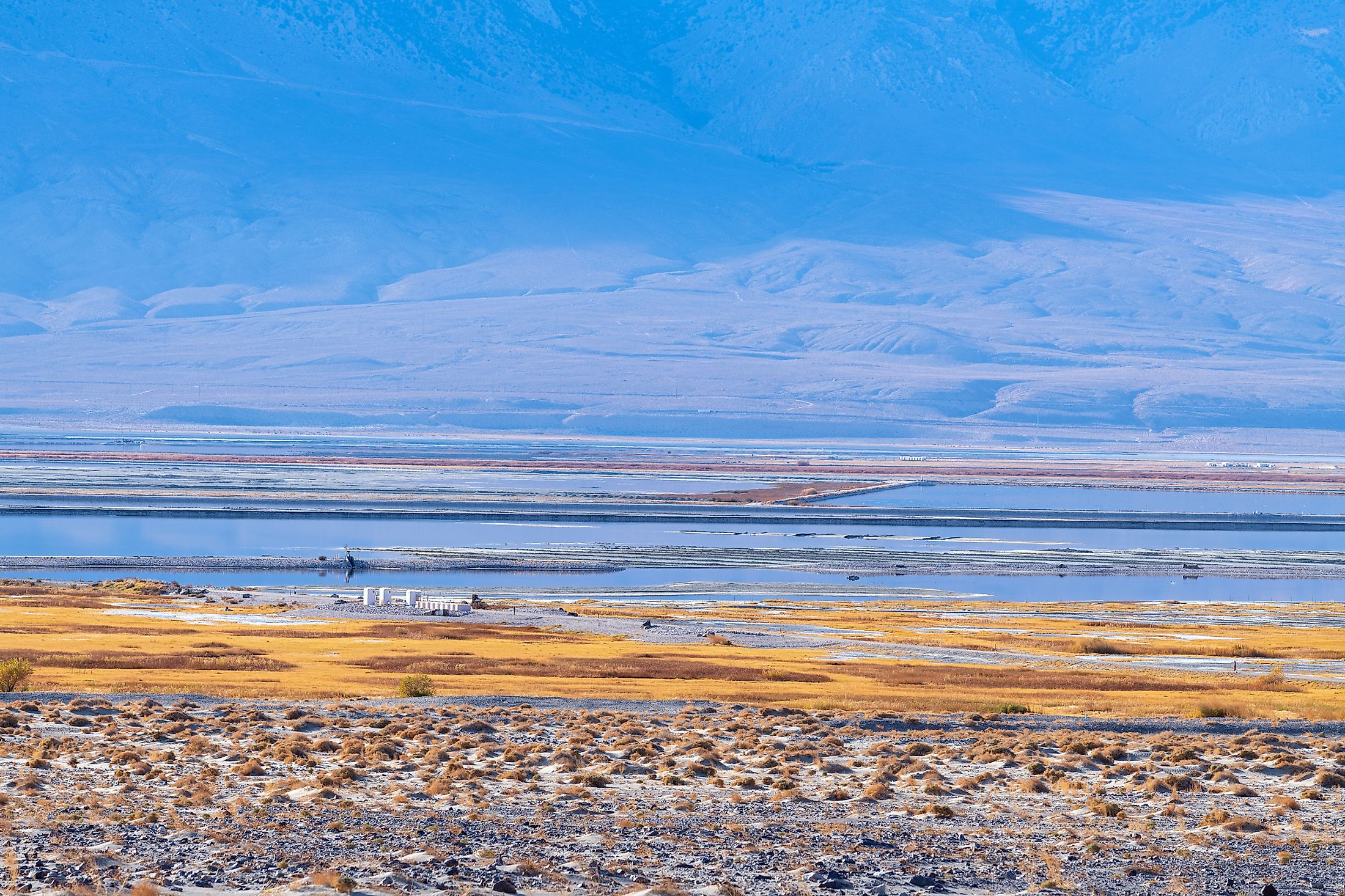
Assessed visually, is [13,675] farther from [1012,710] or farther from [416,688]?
[1012,710]

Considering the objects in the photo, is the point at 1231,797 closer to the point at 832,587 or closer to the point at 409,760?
the point at 409,760

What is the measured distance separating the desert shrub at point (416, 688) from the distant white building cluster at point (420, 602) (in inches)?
679

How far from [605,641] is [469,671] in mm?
7774

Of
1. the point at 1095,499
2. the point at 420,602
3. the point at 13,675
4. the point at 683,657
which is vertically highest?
the point at 1095,499

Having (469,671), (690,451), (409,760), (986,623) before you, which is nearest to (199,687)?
(469,671)

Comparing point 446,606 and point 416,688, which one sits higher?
point 446,606

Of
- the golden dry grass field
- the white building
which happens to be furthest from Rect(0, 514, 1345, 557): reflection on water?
the golden dry grass field

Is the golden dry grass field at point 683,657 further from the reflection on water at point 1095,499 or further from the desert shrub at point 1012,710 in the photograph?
the reflection on water at point 1095,499

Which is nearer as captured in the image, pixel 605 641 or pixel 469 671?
pixel 469 671

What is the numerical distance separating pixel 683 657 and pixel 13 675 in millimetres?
12634

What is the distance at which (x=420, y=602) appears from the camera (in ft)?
143

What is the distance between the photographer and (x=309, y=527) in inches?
2844

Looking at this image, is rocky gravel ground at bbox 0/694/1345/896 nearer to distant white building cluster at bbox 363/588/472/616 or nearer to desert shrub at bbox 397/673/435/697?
desert shrub at bbox 397/673/435/697

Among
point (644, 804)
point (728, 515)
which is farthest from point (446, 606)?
point (728, 515)
